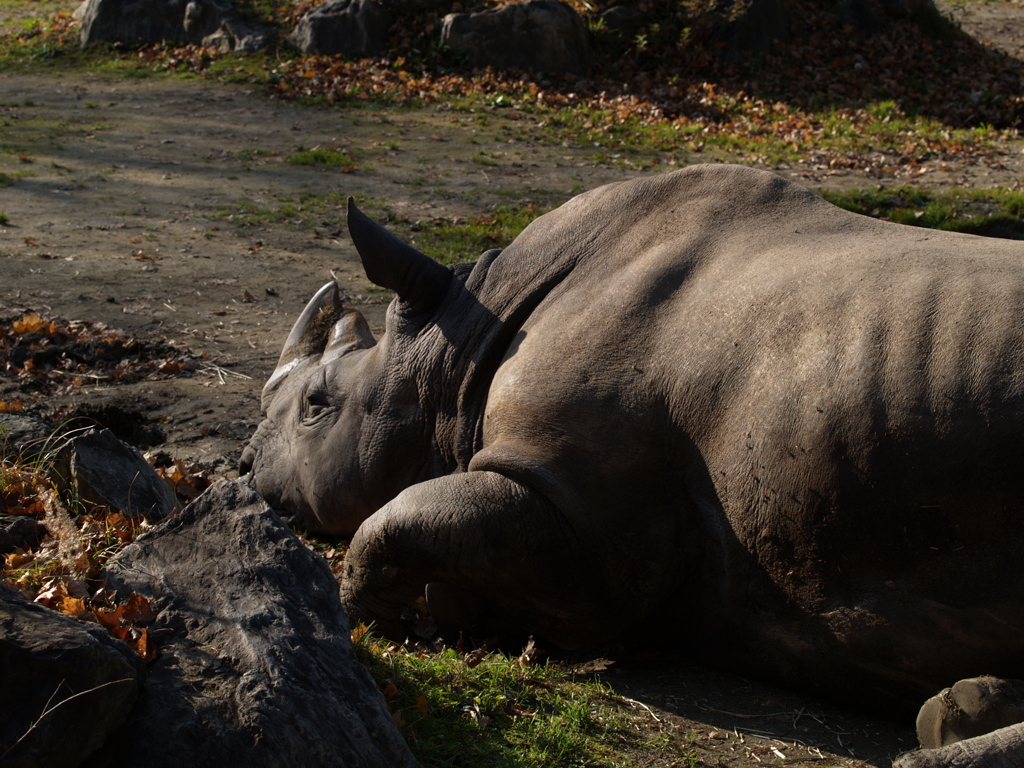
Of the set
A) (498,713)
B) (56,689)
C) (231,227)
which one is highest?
(56,689)

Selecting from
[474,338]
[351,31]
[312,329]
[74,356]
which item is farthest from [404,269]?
[351,31]

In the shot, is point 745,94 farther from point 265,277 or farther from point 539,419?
point 539,419

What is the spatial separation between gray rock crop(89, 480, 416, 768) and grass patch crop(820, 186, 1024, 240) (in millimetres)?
8350

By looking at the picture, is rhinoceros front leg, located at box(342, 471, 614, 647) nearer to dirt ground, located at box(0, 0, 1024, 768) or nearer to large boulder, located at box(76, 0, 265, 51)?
dirt ground, located at box(0, 0, 1024, 768)

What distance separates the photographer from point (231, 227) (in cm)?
1066

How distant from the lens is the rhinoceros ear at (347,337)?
223 inches

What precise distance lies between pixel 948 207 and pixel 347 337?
7278 mm

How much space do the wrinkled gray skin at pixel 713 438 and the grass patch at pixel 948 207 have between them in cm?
633

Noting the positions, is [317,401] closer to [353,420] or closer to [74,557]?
[353,420]

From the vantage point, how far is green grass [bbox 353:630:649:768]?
128 inches

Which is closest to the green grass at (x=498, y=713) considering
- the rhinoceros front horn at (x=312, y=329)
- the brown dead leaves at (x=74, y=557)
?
the brown dead leaves at (x=74, y=557)

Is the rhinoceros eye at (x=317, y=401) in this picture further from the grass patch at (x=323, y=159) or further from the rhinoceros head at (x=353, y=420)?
the grass patch at (x=323, y=159)

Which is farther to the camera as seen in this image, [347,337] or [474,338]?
[347,337]

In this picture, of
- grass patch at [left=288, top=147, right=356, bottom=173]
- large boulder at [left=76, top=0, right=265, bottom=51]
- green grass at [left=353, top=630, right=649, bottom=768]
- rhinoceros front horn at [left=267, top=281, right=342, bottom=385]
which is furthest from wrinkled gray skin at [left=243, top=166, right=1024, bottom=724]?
large boulder at [left=76, top=0, right=265, bottom=51]
